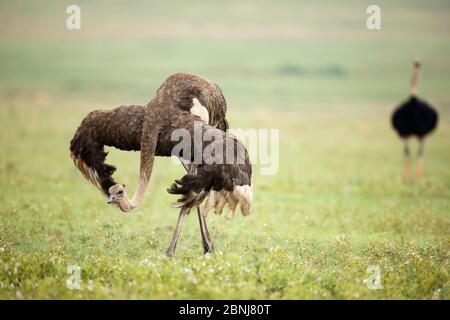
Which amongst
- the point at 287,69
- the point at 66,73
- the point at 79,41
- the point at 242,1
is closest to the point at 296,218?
the point at 66,73

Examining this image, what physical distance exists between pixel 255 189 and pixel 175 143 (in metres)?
7.18

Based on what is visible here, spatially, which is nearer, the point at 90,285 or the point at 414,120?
the point at 90,285

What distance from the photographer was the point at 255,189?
1605 cm

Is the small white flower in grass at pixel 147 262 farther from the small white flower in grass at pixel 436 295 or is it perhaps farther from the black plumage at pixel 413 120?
the black plumage at pixel 413 120

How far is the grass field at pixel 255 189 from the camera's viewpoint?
26.5ft

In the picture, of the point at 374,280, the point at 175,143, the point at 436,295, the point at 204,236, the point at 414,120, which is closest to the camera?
the point at 436,295

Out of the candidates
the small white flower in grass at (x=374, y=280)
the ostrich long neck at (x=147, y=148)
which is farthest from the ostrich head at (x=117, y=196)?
the small white flower in grass at (x=374, y=280)

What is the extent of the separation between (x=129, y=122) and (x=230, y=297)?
2.94 metres

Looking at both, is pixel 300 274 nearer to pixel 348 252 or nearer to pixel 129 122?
pixel 348 252

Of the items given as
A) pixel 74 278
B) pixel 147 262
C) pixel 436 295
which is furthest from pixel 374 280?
pixel 74 278

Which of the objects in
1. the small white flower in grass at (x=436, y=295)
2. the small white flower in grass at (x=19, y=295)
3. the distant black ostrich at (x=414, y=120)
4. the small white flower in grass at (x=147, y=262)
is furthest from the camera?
the distant black ostrich at (x=414, y=120)

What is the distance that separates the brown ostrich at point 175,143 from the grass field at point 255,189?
710 millimetres

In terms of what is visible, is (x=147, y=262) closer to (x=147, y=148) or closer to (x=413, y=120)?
(x=147, y=148)
